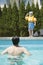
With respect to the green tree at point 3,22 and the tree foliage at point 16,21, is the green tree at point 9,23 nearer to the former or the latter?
the tree foliage at point 16,21

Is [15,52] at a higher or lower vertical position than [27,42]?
higher

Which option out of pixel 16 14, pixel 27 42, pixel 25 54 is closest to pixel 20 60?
pixel 25 54

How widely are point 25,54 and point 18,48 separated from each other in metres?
0.30

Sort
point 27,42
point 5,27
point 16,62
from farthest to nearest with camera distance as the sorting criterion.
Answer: point 5,27, point 27,42, point 16,62

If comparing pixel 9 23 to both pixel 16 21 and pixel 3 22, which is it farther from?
pixel 16 21

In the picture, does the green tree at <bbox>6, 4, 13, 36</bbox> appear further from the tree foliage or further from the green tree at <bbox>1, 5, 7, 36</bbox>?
the green tree at <bbox>1, 5, 7, 36</bbox>

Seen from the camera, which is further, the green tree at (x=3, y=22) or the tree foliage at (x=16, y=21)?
the tree foliage at (x=16, y=21)

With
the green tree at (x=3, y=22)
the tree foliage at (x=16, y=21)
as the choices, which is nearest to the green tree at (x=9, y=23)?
the tree foliage at (x=16, y=21)

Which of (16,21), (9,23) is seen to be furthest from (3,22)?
(16,21)

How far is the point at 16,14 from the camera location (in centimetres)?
1838

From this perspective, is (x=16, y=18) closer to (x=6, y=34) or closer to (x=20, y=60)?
(x=6, y=34)

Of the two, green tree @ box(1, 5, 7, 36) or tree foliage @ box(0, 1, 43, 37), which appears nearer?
green tree @ box(1, 5, 7, 36)

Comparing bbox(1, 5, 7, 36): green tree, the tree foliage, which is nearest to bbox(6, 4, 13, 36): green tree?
the tree foliage

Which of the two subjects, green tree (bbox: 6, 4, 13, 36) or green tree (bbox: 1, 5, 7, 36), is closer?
green tree (bbox: 1, 5, 7, 36)
